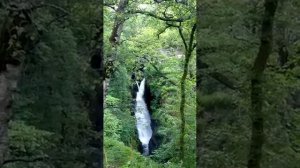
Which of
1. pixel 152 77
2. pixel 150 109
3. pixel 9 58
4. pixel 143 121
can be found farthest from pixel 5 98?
pixel 150 109

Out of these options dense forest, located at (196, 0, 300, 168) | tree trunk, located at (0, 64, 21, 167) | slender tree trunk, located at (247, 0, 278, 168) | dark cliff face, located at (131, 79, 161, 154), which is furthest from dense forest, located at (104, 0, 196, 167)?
tree trunk, located at (0, 64, 21, 167)

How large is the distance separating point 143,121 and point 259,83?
4.93 metres

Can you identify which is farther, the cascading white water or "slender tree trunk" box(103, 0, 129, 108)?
the cascading white water

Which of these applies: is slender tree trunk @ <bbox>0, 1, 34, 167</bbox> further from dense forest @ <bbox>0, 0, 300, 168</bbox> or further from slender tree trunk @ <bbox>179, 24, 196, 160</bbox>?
slender tree trunk @ <bbox>179, 24, 196, 160</bbox>

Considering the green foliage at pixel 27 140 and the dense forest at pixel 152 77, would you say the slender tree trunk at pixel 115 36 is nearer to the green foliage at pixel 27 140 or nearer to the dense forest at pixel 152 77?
the dense forest at pixel 152 77

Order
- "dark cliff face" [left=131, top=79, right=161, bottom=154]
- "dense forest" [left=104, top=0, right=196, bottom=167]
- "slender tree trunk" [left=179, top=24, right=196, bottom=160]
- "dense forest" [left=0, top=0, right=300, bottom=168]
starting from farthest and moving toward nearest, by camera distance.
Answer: "dark cliff face" [left=131, top=79, right=161, bottom=154]
"dense forest" [left=104, top=0, right=196, bottom=167]
"slender tree trunk" [left=179, top=24, right=196, bottom=160]
"dense forest" [left=0, top=0, right=300, bottom=168]

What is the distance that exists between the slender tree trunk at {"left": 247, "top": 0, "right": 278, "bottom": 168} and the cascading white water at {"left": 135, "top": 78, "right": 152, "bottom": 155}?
4706mm

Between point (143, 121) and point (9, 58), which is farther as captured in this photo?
point (143, 121)

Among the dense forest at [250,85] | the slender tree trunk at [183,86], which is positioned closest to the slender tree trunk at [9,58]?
the dense forest at [250,85]

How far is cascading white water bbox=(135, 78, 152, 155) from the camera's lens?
798cm

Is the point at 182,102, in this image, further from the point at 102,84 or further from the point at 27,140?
the point at 27,140

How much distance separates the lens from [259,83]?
3.24m

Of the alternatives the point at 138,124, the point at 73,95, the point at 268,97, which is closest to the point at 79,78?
the point at 73,95

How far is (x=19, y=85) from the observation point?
10.4 ft
